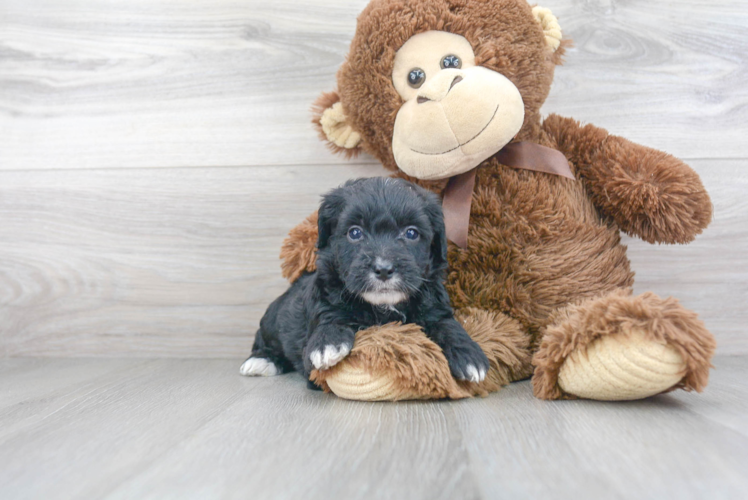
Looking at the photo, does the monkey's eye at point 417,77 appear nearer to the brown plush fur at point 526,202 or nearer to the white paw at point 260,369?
the brown plush fur at point 526,202

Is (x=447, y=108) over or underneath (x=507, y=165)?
over

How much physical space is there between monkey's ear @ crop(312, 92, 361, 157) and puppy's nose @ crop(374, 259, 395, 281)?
0.62m

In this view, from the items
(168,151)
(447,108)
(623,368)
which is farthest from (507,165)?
(168,151)

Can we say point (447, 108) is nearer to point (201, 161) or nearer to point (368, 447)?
point (368, 447)

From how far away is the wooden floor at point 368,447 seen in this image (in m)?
0.75

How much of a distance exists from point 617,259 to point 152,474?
1.20m

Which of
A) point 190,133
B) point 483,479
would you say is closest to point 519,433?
point 483,479

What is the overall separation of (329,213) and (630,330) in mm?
670

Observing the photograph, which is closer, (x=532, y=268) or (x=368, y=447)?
(x=368, y=447)

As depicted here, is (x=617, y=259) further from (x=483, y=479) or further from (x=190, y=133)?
(x=190, y=133)

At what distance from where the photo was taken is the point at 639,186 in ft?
4.60

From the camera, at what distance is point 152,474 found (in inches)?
32.3

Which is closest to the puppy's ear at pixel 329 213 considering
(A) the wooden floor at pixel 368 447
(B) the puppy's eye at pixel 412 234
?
(B) the puppy's eye at pixel 412 234

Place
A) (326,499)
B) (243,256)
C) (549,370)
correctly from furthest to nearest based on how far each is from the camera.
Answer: (243,256) → (549,370) → (326,499)
